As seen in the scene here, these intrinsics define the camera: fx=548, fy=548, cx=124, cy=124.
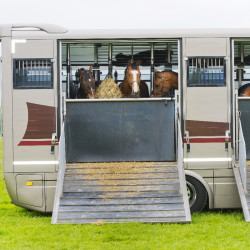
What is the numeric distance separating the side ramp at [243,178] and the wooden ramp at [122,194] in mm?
936

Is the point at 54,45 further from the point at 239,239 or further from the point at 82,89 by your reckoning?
the point at 239,239

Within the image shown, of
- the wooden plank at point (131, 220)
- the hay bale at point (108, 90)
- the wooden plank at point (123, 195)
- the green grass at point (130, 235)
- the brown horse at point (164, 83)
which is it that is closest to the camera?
the green grass at point (130, 235)

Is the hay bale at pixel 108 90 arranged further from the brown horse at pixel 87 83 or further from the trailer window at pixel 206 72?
the trailer window at pixel 206 72

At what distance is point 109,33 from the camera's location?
9.35m

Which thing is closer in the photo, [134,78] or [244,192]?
[244,192]

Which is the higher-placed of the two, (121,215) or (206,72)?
(206,72)

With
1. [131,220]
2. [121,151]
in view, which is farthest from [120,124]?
[131,220]

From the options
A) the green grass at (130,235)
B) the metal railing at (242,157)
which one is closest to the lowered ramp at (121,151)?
the green grass at (130,235)

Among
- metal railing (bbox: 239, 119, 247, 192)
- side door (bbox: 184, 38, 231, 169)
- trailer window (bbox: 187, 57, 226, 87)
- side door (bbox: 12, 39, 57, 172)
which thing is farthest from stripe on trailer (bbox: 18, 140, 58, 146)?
metal railing (bbox: 239, 119, 247, 192)

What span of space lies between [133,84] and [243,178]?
254cm

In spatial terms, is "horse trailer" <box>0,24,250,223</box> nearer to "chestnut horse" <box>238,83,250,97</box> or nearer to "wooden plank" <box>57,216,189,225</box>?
"wooden plank" <box>57,216,189,225</box>

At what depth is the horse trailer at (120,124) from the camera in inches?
364

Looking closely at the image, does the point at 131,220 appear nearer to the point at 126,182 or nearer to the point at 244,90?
the point at 126,182

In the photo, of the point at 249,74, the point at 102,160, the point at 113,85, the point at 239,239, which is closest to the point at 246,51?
the point at 249,74
